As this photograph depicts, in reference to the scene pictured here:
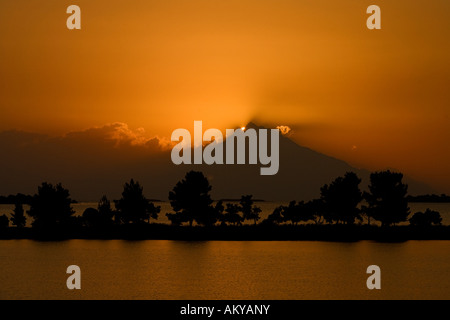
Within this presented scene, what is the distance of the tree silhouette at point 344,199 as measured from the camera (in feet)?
436

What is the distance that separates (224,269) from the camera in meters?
82.4

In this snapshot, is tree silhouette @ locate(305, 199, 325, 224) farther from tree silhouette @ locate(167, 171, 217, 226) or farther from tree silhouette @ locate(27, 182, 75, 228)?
tree silhouette @ locate(27, 182, 75, 228)

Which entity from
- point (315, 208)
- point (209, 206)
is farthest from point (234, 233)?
point (315, 208)

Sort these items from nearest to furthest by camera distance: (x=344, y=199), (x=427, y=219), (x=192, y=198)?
1. (x=192, y=198)
2. (x=344, y=199)
3. (x=427, y=219)

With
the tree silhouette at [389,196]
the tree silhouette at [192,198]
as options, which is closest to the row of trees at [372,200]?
the tree silhouette at [389,196]

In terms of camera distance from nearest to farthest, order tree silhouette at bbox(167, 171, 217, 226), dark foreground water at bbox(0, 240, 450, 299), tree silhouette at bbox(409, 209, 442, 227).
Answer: dark foreground water at bbox(0, 240, 450, 299)
tree silhouette at bbox(167, 171, 217, 226)
tree silhouette at bbox(409, 209, 442, 227)

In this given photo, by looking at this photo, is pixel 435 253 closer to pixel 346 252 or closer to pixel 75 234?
pixel 346 252

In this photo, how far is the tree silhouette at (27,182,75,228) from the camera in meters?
137

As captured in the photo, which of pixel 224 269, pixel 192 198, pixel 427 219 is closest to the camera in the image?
pixel 224 269

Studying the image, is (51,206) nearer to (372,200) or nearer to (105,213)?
(105,213)

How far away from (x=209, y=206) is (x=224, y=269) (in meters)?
48.8

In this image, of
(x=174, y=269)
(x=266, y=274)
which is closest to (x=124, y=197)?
(x=174, y=269)

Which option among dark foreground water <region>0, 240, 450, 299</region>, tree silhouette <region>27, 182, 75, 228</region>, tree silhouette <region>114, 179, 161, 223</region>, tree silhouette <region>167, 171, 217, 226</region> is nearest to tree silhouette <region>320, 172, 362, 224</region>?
dark foreground water <region>0, 240, 450, 299</region>

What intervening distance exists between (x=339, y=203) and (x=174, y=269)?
191 feet
